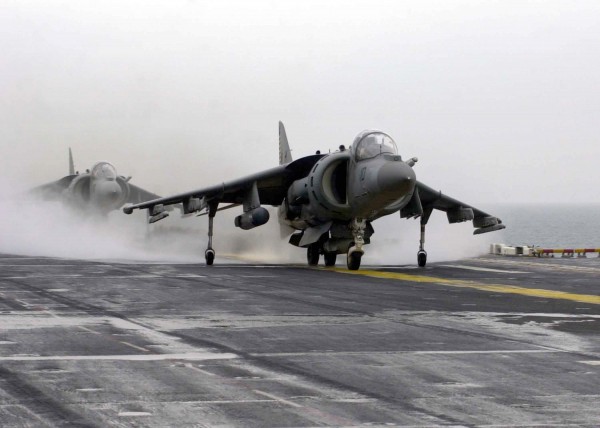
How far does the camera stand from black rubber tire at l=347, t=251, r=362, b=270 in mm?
31788

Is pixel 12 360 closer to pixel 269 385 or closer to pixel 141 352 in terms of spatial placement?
pixel 141 352

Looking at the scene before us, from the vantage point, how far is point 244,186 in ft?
114

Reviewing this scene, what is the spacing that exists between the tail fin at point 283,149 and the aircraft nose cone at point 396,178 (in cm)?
1119

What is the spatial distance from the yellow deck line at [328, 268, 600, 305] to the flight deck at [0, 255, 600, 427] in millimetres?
149

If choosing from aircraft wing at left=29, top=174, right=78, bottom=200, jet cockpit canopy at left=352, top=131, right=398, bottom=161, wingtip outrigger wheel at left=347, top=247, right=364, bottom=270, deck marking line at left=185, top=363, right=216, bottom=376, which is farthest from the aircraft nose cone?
aircraft wing at left=29, top=174, right=78, bottom=200

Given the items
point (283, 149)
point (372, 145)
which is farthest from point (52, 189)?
point (372, 145)

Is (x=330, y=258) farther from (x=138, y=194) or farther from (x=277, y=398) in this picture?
(x=277, y=398)

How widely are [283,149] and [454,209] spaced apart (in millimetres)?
7974

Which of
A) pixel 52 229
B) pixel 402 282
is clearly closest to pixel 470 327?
pixel 402 282

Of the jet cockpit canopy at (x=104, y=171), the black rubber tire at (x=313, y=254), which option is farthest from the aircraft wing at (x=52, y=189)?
the black rubber tire at (x=313, y=254)

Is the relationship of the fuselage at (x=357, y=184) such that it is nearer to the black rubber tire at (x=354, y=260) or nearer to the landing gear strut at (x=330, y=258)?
the landing gear strut at (x=330, y=258)

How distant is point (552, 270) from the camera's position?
112 feet

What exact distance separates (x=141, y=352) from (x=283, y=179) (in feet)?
75.4

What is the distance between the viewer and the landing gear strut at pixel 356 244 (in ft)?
104
